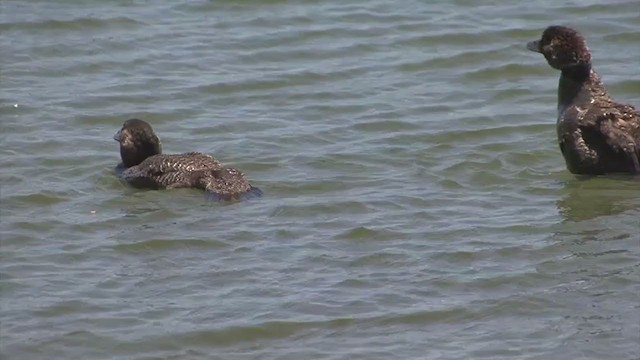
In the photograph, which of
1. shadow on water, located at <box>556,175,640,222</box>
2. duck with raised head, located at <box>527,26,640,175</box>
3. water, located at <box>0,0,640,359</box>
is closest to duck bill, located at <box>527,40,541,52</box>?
duck with raised head, located at <box>527,26,640,175</box>

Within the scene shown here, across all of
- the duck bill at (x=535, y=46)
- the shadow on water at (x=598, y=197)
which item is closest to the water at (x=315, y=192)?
the shadow on water at (x=598, y=197)

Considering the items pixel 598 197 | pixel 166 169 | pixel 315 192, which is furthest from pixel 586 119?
pixel 166 169

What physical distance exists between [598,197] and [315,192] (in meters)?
2.03

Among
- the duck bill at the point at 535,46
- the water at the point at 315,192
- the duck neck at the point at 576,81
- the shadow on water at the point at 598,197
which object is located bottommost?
the shadow on water at the point at 598,197

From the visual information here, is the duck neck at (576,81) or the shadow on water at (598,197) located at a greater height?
the duck neck at (576,81)

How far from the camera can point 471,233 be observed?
11.2 m

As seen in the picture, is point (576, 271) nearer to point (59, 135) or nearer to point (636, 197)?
point (636, 197)

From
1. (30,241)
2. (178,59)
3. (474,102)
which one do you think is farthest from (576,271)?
(178,59)

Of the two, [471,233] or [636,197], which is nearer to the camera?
[471,233]

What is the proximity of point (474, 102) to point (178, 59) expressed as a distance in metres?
2.94

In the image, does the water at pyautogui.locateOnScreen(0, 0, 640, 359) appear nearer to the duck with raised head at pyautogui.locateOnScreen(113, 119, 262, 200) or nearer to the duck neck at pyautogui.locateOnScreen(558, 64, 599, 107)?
the duck with raised head at pyautogui.locateOnScreen(113, 119, 262, 200)

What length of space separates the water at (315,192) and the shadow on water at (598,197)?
0.03 meters

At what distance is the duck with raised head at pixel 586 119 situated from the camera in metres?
12.6

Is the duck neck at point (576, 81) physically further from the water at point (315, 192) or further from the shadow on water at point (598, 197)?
the shadow on water at point (598, 197)
